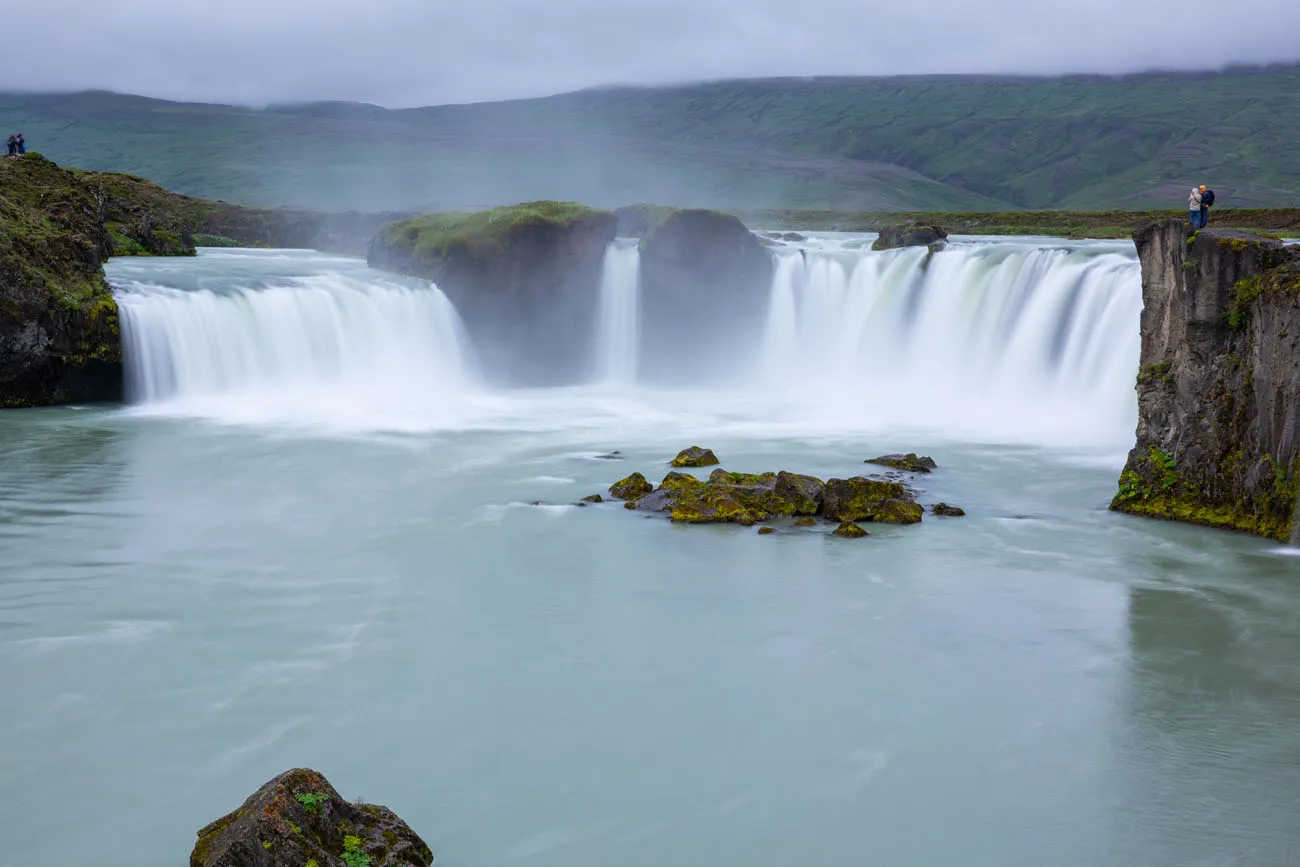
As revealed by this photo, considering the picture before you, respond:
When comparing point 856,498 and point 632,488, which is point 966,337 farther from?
point 632,488

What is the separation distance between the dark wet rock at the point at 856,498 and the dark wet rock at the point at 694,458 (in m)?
4.40

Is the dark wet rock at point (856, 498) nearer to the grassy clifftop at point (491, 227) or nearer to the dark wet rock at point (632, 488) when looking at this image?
the dark wet rock at point (632, 488)

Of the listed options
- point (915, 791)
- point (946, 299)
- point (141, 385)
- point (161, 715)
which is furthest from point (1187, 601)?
point (141, 385)

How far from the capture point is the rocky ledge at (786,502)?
68.4 feet

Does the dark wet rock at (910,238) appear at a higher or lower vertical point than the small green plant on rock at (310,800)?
higher

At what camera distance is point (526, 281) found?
41594 mm

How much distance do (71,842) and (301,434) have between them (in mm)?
20885

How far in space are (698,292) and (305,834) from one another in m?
36.5

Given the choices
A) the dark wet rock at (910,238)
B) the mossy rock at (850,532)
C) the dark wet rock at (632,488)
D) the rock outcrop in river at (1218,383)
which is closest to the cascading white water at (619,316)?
the dark wet rock at (910,238)

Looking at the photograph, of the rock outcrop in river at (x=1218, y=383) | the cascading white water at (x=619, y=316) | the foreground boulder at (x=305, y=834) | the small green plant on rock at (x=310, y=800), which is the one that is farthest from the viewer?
the cascading white water at (x=619, y=316)

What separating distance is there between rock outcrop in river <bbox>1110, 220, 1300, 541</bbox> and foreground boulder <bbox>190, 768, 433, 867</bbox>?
1515cm

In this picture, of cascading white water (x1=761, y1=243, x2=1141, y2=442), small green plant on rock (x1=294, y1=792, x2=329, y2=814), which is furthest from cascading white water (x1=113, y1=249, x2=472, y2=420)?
→ small green plant on rock (x1=294, y1=792, x2=329, y2=814)

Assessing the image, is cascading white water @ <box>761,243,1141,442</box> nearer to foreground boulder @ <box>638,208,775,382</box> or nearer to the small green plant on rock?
foreground boulder @ <box>638,208,775,382</box>

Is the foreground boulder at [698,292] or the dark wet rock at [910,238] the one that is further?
the dark wet rock at [910,238]
